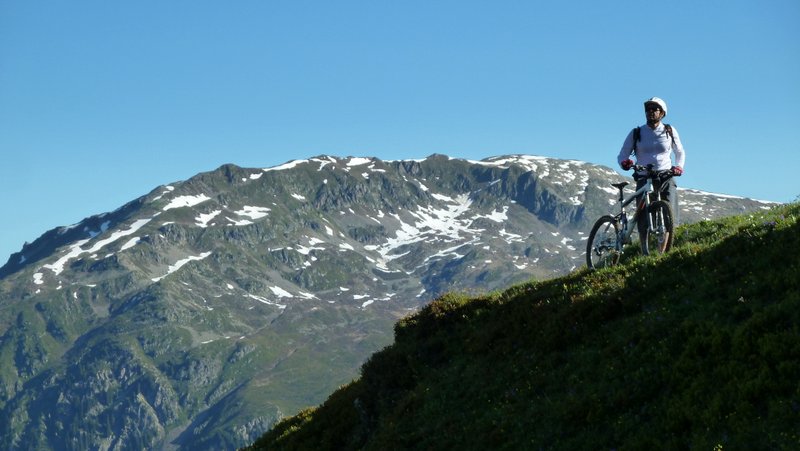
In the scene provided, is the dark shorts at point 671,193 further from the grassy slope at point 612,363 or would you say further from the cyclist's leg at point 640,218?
the grassy slope at point 612,363

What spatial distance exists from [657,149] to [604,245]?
9.58 feet

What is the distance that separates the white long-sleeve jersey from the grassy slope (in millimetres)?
A: 2192

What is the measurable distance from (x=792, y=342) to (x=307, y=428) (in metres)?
14.1

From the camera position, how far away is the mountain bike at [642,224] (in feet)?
60.1

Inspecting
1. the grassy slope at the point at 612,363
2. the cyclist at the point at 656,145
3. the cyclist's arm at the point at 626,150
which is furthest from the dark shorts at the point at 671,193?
the grassy slope at the point at 612,363

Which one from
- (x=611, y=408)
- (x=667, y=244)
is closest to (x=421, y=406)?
(x=611, y=408)

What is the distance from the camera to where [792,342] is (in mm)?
11180

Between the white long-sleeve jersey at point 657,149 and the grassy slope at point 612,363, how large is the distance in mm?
2192

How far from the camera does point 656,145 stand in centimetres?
1898

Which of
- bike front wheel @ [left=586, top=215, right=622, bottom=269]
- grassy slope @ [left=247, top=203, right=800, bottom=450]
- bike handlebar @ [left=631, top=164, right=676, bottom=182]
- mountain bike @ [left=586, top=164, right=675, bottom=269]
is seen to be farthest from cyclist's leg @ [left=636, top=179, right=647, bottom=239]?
grassy slope @ [left=247, top=203, right=800, bottom=450]

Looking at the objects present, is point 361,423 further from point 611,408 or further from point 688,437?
point 688,437

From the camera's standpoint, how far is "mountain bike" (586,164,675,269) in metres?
18.3

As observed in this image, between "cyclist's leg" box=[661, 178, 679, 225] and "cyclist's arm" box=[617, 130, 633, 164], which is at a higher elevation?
"cyclist's arm" box=[617, 130, 633, 164]

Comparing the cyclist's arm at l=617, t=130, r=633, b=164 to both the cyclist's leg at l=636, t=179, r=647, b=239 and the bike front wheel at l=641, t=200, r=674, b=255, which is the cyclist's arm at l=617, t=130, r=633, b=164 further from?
the bike front wheel at l=641, t=200, r=674, b=255
